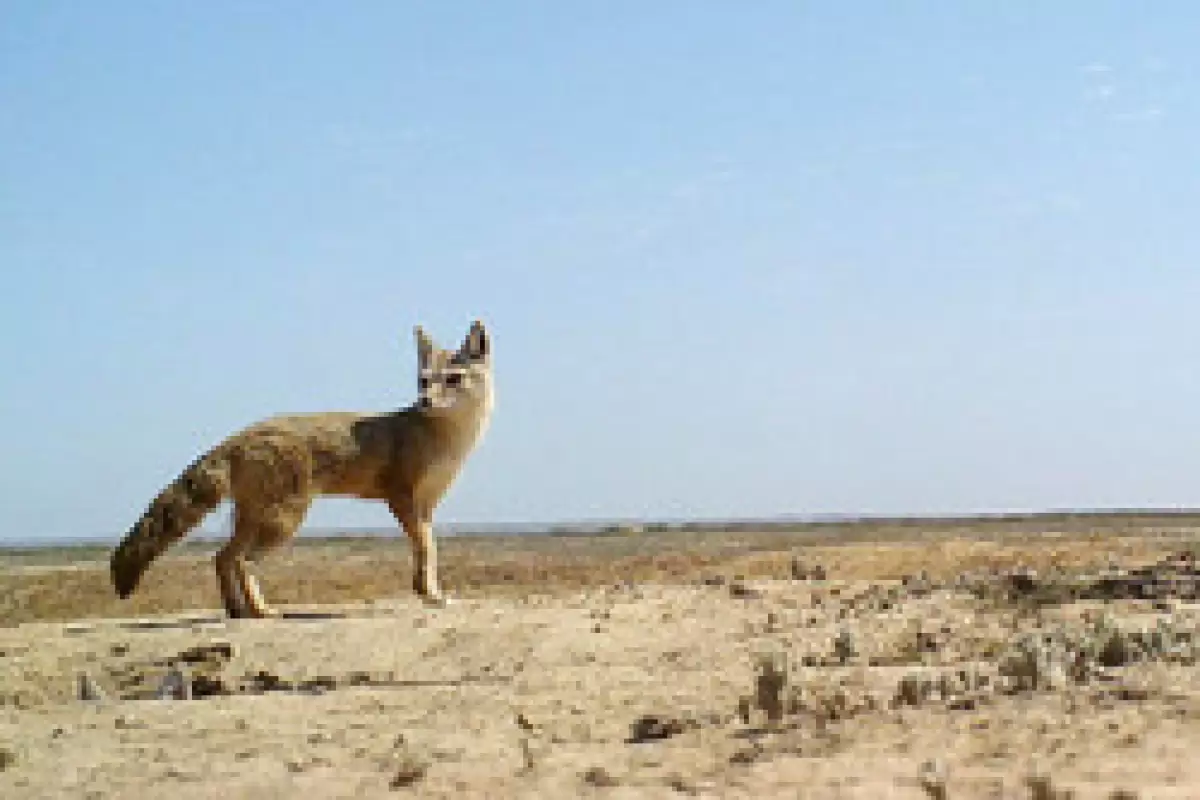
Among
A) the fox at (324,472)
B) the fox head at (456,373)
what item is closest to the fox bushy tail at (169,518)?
the fox at (324,472)

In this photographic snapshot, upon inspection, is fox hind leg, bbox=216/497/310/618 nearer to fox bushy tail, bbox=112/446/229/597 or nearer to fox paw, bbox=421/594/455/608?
fox bushy tail, bbox=112/446/229/597

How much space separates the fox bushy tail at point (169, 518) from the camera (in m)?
11.8

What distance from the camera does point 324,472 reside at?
39.7 ft

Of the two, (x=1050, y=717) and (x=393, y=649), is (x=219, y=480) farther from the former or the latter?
(x=1050, y=717)

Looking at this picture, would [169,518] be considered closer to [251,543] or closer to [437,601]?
[251,543]

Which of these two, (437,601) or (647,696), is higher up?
(437,601)

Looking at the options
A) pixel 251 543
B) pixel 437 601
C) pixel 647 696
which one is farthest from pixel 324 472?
pixel 647 696

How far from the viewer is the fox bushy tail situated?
466 inches

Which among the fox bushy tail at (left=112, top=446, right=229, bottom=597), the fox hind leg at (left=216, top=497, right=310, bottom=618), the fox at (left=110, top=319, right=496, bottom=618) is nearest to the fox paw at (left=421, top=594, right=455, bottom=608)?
the fox at (left=110, top=319, right=496, bottom=618)

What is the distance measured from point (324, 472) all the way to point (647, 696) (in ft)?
15.8

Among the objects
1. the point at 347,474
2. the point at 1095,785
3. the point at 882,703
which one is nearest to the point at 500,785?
the point at 882,703

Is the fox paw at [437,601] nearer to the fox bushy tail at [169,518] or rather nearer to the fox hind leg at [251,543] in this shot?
the fox hind leg at [251,543]

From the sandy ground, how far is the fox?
592mm

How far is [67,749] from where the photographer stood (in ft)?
25.7
